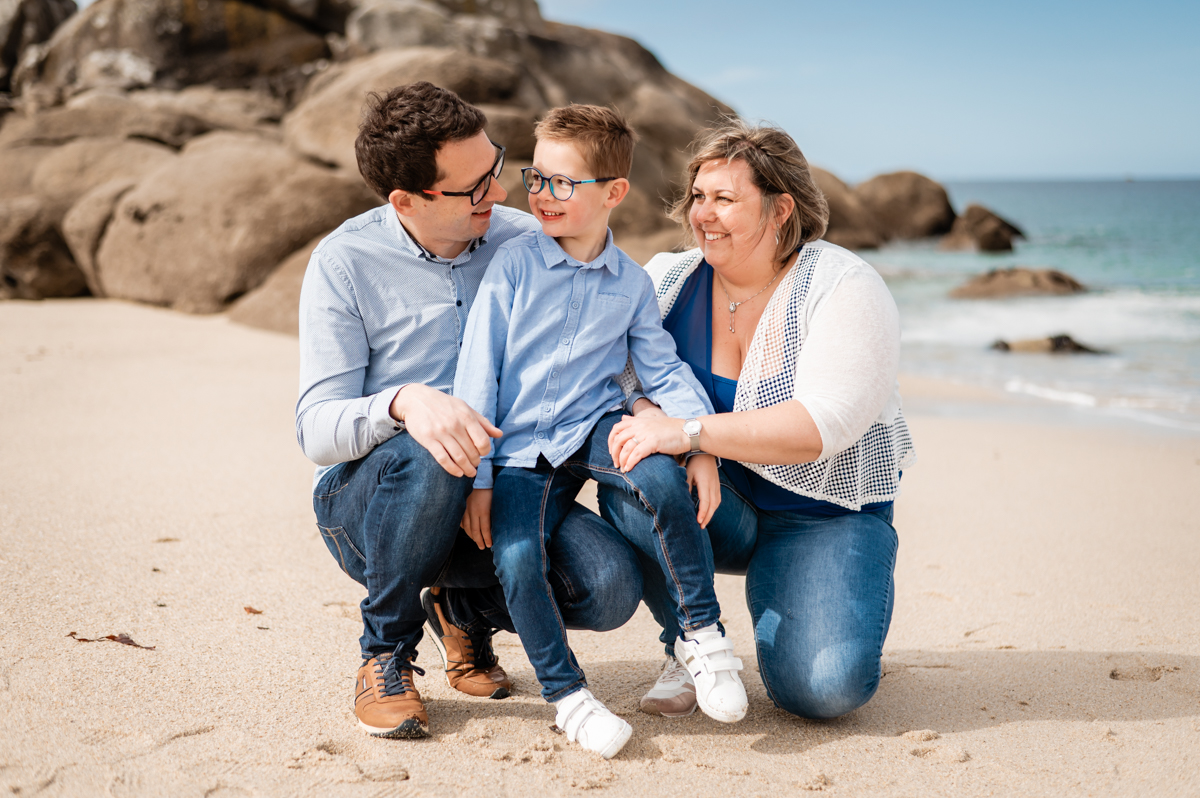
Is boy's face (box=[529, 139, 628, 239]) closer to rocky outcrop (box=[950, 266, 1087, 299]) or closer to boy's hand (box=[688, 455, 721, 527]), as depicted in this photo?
boy's hand (box=[688, 455, 721, 527])

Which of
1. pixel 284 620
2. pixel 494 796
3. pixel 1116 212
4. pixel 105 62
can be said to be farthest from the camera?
pixel 1116 212

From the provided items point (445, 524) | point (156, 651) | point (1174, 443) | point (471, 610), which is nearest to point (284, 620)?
point (156, 651)

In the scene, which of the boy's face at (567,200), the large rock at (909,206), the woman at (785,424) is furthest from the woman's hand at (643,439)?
the large rock at (909,206)

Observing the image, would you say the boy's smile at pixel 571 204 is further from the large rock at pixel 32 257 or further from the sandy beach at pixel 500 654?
the large rock at pixel 32 257

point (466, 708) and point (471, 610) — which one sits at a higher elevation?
point (471, 610)

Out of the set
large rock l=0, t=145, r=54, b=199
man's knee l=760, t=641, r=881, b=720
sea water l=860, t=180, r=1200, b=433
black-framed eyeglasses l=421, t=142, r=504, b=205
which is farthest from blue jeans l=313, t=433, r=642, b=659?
large rock l=0, t=145, r=54, b=199

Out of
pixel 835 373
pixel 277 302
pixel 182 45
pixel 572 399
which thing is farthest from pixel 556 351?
pixel 182 45

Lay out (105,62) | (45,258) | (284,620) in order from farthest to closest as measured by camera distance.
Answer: (105,62), (45,258), (284,620)

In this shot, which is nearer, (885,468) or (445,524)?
(445,524)

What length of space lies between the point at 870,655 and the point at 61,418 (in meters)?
4.77

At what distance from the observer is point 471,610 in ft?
8.56

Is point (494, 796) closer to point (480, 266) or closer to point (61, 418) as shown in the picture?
point (480, 266)

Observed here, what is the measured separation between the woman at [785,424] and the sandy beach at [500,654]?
228 millimetres

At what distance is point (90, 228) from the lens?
11.1 m
